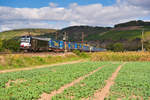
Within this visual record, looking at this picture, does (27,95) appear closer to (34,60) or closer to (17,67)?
(17,67)

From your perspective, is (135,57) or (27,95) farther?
(135,57)

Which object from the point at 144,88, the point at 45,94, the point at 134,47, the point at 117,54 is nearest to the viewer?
the point at 45,94

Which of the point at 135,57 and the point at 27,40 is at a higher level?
the point at 27,40

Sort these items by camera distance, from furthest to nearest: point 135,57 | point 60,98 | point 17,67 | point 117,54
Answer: point 117,54
point 135,57
point 17,67
point 60,98

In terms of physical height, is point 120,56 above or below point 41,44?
below

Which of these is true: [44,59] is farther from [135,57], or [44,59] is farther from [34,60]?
[135,57]

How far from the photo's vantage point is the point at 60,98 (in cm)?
912

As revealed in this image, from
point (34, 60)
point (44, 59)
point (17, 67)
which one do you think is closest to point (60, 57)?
point (44, 59)

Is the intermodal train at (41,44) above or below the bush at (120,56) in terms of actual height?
above

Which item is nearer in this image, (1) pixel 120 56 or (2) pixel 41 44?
(1) pixel 120 56

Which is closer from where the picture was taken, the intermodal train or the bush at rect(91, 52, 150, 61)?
the bush at rect(91, 52, 150, 61)

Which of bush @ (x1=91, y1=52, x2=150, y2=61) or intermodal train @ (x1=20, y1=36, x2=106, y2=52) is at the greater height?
intermodal train @ (x1=20, y1=36, x2=106, y2=52)

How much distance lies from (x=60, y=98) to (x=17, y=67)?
18.5 meters

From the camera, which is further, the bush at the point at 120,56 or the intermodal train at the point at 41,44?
the intermodal train at the point at 41,44
